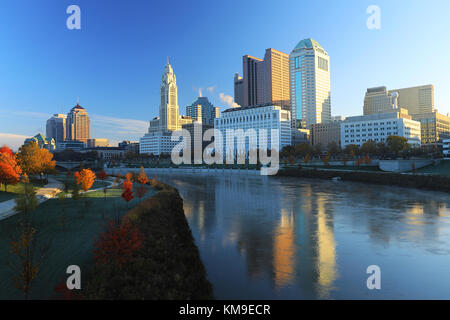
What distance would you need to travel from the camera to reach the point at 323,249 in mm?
23406

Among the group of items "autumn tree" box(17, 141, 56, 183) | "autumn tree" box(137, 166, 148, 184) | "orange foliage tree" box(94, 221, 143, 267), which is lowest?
"orange foliage tree" box(94, 221, 143, 267)

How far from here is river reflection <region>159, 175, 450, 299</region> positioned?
16656 mm

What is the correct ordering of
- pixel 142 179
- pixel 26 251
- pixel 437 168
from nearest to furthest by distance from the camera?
pixel 26 251, pixel 142 179, pixel 437 168

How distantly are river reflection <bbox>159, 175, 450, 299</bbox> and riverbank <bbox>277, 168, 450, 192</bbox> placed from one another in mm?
21704

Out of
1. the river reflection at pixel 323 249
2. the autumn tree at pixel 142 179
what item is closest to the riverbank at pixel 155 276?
the river reflection at pixel 323 249

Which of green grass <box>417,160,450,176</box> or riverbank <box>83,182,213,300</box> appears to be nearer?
riverbank <box>83,182,213,300</box>

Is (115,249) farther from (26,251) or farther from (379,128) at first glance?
(379,128)

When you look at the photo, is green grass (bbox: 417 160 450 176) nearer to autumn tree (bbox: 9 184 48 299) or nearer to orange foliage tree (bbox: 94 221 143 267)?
orange foliage tree (bbox: 94 221 143 267)

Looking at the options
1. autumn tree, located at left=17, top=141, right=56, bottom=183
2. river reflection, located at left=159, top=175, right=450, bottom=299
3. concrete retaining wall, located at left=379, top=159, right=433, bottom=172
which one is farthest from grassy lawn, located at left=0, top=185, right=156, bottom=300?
concrete retaining wall, located at left=379, top=159, right=433, bottom=172

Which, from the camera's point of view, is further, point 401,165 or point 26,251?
point 401,165

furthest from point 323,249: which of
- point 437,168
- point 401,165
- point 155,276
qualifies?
point 437,168

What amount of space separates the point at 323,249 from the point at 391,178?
60.4 meters

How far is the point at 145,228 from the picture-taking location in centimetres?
2225

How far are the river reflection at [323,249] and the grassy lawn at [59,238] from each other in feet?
26.3
